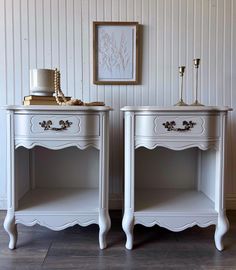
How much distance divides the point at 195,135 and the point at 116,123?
706 mm

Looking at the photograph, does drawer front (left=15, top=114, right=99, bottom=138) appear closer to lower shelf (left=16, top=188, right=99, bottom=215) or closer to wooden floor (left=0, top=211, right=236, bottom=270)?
lower shelf (left=16, top=188, right=99, bottom=215)

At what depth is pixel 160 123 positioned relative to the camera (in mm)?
1394

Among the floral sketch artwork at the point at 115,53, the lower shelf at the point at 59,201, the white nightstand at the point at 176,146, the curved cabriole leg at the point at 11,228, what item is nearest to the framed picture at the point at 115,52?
the floral sketch artwork at the point at 115,53

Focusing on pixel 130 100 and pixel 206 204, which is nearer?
pixel 206 204

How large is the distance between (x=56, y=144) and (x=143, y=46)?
3.29 feet

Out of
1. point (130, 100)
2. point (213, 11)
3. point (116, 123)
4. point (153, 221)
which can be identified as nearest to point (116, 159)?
point (116, 123)

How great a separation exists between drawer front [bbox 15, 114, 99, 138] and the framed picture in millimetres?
621

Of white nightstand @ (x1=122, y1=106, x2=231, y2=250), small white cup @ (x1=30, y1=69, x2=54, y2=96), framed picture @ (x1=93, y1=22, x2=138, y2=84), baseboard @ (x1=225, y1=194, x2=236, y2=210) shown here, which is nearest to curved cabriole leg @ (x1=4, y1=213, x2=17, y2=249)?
white nightstand @ (x1=122, y1=106, x2=231, y2=250)

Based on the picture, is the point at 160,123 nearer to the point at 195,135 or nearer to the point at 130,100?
the point at 195,135

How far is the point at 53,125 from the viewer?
1393mm

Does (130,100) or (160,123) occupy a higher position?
(130,100)

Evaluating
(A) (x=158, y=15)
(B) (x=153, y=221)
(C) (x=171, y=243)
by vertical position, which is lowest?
(C) (x=171, y=243)

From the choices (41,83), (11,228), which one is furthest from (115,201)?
(41,83)

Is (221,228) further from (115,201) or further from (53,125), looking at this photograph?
(53,125)
